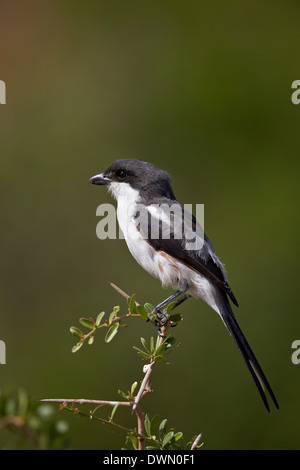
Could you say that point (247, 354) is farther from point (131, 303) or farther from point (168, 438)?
point (168, 438)

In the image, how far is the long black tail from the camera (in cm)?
249

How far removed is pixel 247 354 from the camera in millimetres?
2635

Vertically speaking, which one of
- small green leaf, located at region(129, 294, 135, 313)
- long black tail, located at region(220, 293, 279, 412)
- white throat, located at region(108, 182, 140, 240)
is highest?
white throat, located at region(108, 182, 140, 240)

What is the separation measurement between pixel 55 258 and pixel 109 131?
116 centimetres

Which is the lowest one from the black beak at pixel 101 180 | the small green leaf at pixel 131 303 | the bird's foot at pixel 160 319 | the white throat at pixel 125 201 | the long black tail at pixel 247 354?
the long black tail at pixel 247 354

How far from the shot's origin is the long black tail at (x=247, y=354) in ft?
8.18

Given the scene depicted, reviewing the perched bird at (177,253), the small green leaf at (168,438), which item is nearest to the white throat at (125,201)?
the perched bird at (177,253)

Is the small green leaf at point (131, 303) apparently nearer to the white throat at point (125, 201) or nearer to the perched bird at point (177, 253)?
the perched bird at point (177, 253)

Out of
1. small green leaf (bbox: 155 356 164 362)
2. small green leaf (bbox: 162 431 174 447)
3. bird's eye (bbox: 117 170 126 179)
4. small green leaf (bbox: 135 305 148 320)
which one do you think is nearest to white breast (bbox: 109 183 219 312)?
bird's eye (bbox: 117 170 126 179)

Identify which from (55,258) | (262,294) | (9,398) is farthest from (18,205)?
(9,398)

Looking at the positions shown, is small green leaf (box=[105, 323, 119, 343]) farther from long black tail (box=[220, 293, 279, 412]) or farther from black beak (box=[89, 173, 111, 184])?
black beak (box=[89, 173, 111, 184])

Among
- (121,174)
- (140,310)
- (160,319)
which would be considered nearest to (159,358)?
(140,310)

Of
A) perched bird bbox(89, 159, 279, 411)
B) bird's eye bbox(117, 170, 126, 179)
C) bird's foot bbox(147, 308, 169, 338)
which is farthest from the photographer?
bird's eye bbox(117, 170, 126, 179)

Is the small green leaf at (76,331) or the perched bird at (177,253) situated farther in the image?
the perched bird at (177,253)
